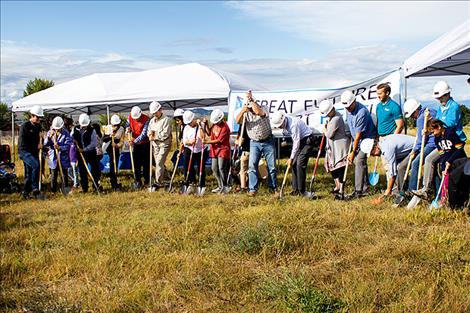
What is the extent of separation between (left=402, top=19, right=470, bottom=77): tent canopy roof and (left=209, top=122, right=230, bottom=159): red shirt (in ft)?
11.6

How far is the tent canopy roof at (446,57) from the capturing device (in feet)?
23.8

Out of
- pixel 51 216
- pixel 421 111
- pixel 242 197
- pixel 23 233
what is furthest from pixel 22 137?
pixel 421 111

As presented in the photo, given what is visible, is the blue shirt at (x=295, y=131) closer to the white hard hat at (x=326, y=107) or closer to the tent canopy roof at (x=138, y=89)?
the white hard hat at (x=326, y=107)

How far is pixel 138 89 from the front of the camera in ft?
45.6

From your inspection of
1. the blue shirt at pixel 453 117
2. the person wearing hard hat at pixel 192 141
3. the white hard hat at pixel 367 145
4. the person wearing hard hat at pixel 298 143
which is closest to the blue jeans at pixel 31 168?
the person wearing hard hat at pixel 192 141

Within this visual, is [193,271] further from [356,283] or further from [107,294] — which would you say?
[356,283]

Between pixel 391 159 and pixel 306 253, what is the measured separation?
10.2 ft

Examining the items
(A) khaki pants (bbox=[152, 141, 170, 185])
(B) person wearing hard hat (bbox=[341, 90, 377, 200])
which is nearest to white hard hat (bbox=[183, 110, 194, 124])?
(A) khaki pants (bbox=[152, 141, 170, 185])

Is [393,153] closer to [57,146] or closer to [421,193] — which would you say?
[421,193]

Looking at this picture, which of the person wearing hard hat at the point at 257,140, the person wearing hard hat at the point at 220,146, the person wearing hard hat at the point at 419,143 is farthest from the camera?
the person wearing hard hat at the point at 220,146

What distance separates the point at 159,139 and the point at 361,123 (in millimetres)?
4226

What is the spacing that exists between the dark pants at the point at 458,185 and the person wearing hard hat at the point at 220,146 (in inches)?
169

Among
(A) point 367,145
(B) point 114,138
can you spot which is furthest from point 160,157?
(A) point 367,145

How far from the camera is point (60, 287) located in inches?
191
